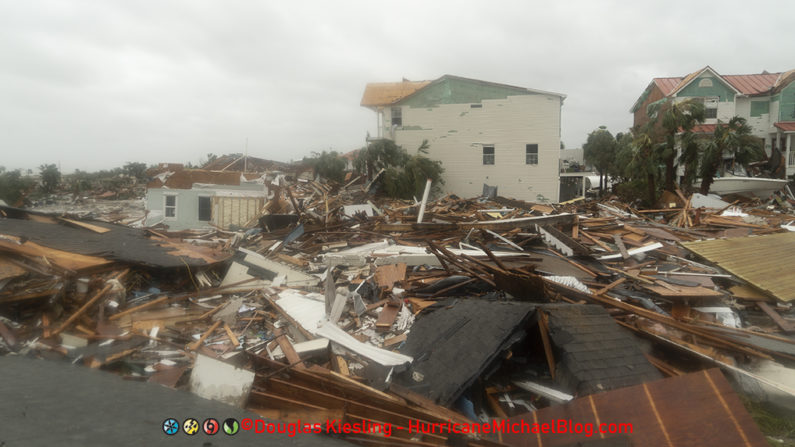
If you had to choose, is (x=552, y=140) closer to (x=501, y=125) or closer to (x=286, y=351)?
(x=501, y=125)

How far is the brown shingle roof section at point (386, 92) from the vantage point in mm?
25344

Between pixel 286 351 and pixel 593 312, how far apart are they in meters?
3.54

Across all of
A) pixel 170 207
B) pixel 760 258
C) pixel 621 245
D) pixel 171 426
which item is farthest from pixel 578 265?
pixel 170 207

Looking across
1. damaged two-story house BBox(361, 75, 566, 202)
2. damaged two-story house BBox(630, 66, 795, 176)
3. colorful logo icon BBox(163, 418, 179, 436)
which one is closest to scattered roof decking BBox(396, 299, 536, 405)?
A: colorful logo icon BBox(163, 418, 179, 436)

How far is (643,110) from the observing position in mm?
33344

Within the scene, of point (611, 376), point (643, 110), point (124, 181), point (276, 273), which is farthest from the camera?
point (643, 110)

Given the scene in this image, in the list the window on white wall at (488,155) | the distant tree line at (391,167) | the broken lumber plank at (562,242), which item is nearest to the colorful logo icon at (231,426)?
the broken lumber plank at (562,242)

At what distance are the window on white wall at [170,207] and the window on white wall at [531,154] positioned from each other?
690 inches

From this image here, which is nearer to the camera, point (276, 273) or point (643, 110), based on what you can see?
point (276, 273)

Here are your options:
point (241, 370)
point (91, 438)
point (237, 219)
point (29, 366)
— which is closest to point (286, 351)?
point (241, 370)

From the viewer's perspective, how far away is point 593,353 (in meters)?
4.00

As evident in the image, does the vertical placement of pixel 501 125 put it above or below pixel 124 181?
above

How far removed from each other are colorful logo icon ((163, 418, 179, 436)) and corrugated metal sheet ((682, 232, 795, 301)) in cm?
795

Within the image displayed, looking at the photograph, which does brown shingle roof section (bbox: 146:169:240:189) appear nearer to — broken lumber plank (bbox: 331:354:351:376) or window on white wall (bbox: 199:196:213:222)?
window on white wall (bbox: 199:196:213:222)
